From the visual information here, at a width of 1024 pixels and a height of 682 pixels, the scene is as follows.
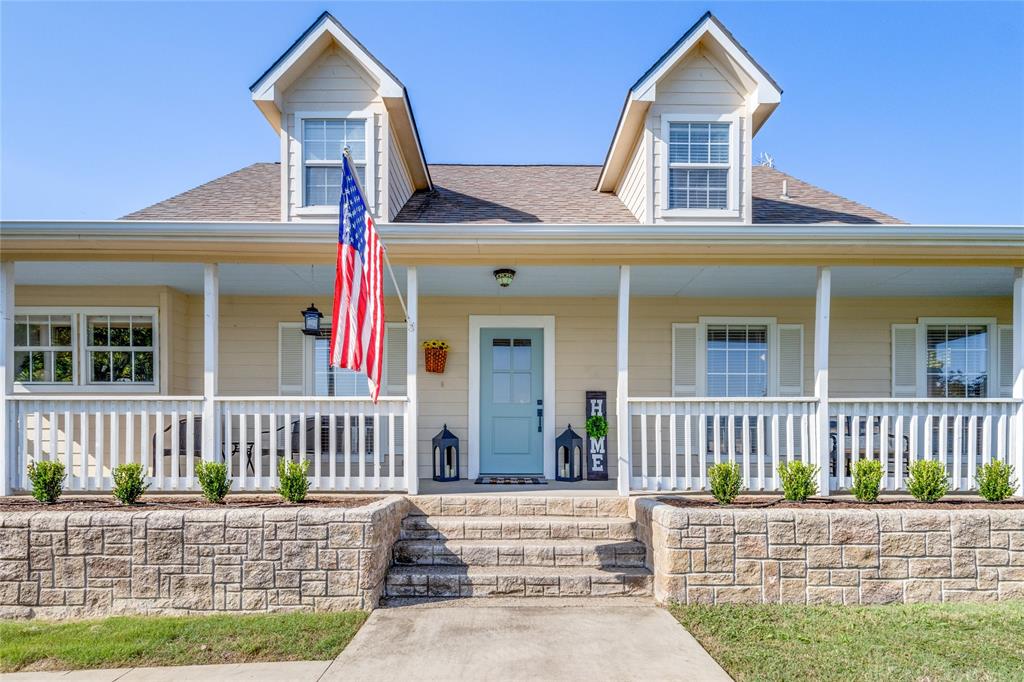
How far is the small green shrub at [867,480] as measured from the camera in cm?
497

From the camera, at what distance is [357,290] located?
4426 millimetres

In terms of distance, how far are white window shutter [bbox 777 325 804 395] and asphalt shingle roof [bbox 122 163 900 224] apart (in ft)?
5.03

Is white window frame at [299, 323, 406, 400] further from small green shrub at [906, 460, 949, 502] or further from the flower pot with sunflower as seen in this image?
small green shrub at [906, 460, 949, 502]

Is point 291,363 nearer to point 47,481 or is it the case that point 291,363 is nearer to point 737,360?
point 47,481

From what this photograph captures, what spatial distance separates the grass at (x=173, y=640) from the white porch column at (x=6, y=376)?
5.66ft

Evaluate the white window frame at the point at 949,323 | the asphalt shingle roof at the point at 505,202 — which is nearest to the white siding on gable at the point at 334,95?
the asphalt shingle roof at the point at 505,202

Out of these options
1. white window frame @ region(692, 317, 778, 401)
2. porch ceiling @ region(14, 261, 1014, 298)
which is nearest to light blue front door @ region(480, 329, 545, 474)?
porch ceiling @ region(14, 261, 1014, 298)

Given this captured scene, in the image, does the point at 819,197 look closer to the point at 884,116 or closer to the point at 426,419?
the point at 884,116

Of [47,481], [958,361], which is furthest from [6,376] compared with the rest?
[958,361]

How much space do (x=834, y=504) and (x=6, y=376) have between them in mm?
7636

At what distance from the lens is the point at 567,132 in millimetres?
11008

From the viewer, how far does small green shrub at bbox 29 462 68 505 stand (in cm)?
499

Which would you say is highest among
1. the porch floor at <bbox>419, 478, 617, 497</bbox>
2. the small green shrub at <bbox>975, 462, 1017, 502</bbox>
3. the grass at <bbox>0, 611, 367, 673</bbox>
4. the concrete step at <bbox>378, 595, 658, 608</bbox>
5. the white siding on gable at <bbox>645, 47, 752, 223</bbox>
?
the white siding on gable at <bbox>645, 47, 752, 223</bbox>

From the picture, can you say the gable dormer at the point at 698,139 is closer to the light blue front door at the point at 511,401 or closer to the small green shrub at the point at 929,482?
the light blue front door at the point at 511,401
